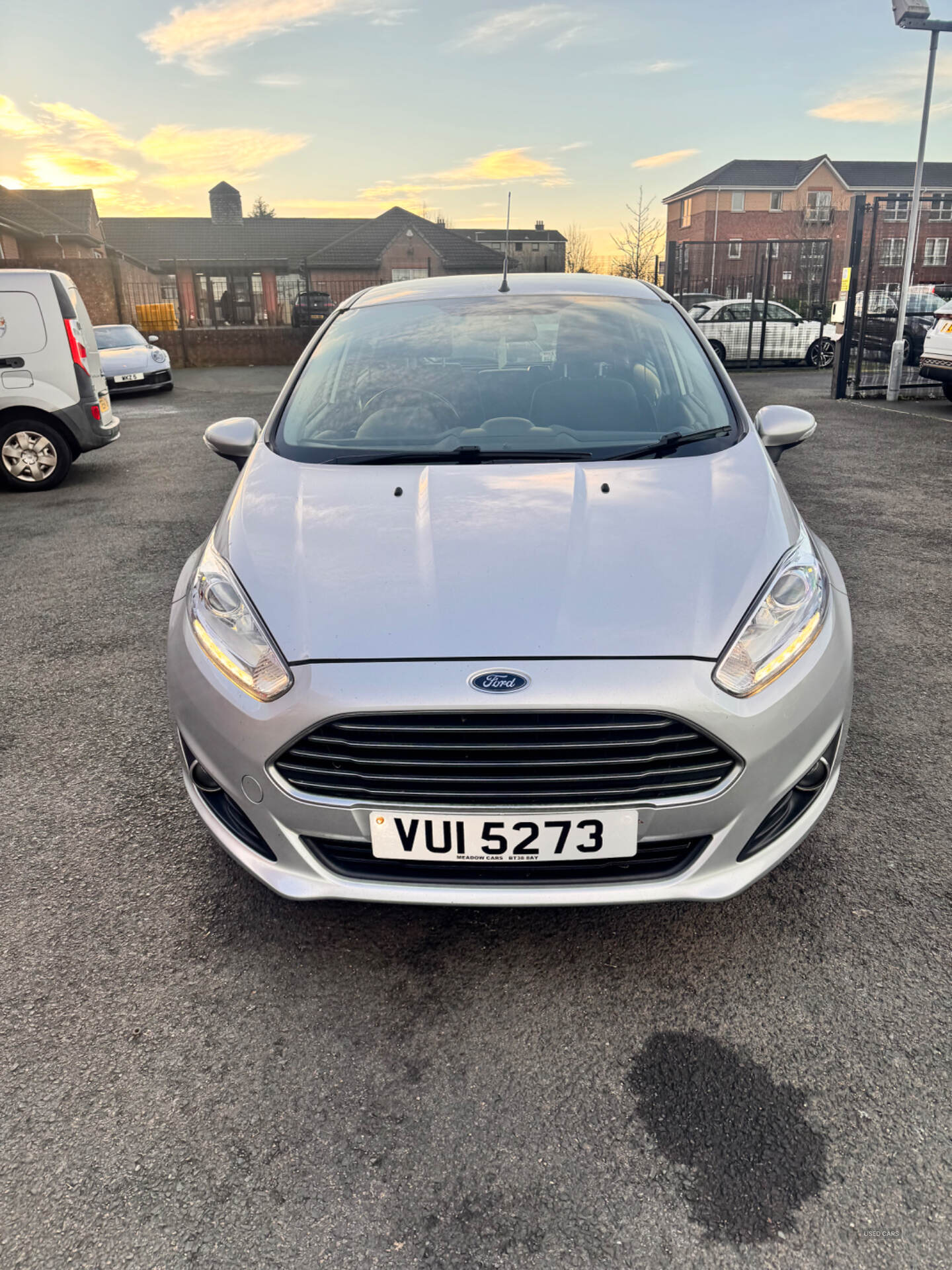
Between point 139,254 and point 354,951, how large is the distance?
6317 centimetres

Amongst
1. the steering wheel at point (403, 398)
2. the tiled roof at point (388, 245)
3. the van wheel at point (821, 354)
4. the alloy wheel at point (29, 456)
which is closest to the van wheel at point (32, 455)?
the alloy wheel at point (29, 456)

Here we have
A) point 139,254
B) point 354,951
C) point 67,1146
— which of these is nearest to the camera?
point 67,1146

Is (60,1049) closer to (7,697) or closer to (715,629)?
(715,629)

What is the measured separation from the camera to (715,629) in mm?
2070

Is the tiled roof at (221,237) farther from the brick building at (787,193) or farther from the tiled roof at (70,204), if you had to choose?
the brick building at (787,193)

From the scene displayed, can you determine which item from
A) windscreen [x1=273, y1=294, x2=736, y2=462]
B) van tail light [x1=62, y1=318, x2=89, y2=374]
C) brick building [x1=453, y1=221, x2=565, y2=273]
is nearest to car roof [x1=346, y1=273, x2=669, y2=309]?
windscreen [x1=273, y1=294, x2=736, y2=462]

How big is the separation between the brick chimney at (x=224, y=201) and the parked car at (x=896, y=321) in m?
65.4

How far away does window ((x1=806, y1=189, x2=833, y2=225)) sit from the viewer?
59991 mm

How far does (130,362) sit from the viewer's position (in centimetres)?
1709

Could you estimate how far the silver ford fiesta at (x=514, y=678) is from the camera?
194 cm

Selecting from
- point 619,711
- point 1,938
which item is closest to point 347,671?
point 619,711

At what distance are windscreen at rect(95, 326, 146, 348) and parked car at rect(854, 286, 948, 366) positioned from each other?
12.8 metres

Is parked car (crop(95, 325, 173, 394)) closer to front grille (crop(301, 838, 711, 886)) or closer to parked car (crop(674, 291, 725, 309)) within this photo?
parked car (crop(674, 291, 725, 309))

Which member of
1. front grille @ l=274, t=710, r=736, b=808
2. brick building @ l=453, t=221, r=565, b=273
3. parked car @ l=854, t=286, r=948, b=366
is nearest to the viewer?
front grille @ l=274, t=710, r=736, b=808
